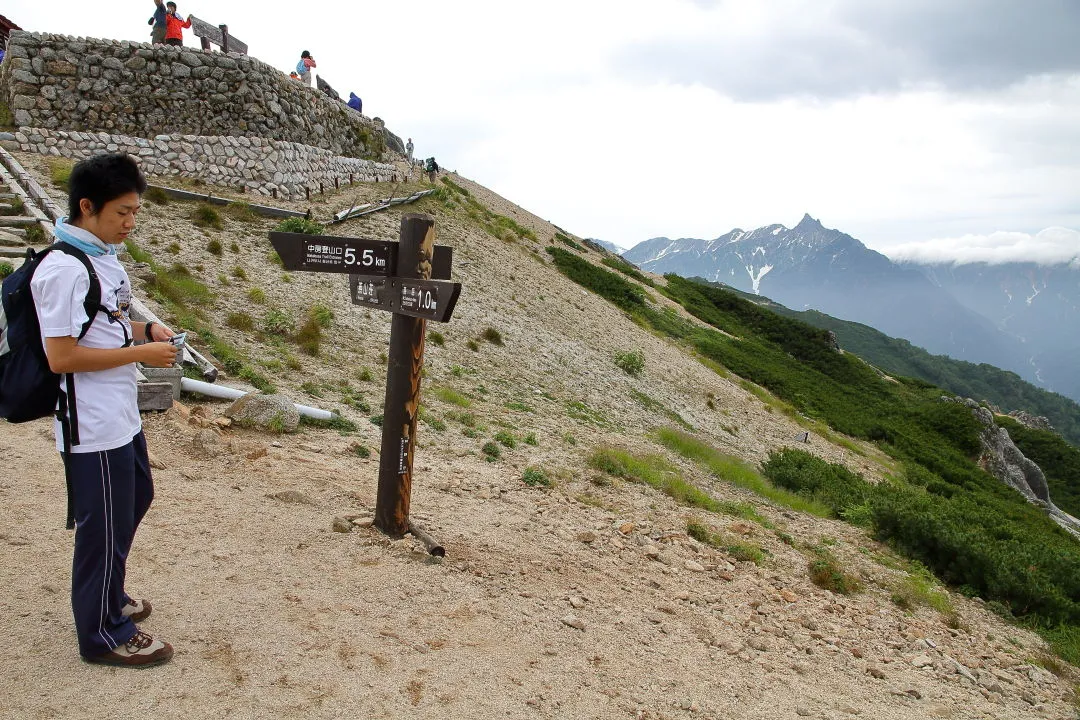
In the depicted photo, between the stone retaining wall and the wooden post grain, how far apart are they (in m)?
16.0

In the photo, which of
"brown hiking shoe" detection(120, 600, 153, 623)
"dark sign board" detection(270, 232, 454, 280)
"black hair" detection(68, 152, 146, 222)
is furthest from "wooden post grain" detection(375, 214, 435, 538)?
"black hair" detection(68, 152, 146, 222)

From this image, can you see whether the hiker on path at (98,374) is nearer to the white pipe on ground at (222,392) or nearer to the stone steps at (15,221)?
the white pipe on ground at (222,392)

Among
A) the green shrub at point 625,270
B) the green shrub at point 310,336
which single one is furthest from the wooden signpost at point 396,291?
the green shrub at point 625,270

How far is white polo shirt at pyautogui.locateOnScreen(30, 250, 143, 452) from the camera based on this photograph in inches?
108

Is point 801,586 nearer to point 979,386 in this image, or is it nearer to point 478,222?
point 478,222

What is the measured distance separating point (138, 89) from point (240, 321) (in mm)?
11784

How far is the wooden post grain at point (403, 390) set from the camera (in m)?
4.80

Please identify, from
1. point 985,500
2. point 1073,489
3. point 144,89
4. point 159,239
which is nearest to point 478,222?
point 144,89

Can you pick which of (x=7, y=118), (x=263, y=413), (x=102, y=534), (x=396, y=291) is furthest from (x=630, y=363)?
(x=7, y=118)

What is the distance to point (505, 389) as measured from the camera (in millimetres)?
11844

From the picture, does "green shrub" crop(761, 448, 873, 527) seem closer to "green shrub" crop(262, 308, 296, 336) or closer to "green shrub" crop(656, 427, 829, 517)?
"green shrub" crop(656, 427, 829, 517)

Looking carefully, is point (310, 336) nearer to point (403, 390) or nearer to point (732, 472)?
point (403, 390)

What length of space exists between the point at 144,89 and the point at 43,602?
18.3m

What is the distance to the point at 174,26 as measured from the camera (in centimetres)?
1809
